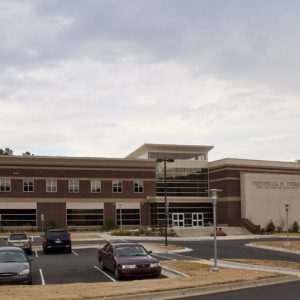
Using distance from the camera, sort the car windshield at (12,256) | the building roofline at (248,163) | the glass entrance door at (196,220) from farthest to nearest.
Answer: the glass entrance door at (196,220) < the building roofline at (248,163) < the car windshield at (12,256)

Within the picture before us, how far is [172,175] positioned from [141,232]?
68.4 ft

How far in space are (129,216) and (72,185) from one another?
353 inches

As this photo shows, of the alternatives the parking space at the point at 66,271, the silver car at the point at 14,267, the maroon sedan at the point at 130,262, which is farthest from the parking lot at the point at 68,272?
the silver car at the point at 14,267

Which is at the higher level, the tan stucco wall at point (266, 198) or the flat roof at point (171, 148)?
the flat roof at point (171, 148)

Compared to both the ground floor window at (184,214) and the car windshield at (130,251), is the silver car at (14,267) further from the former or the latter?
the ground floor window at (184,214)

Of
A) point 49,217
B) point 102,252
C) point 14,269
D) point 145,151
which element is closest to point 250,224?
point 145,151

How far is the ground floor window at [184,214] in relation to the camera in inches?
3000

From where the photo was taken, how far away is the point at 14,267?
62.3 ft

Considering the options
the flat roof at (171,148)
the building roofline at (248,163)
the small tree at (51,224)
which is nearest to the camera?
the small tree at (51,224)

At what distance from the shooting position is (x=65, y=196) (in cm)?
7369

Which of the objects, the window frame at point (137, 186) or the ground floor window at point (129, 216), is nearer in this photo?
the ground floor window at point (129, 216)

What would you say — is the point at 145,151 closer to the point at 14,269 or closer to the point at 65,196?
the point at 65,196

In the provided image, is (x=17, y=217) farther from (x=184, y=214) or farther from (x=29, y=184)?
(x=184, y=214)

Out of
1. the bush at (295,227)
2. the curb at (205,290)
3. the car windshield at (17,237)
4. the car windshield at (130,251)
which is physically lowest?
the bush at (295,227)
